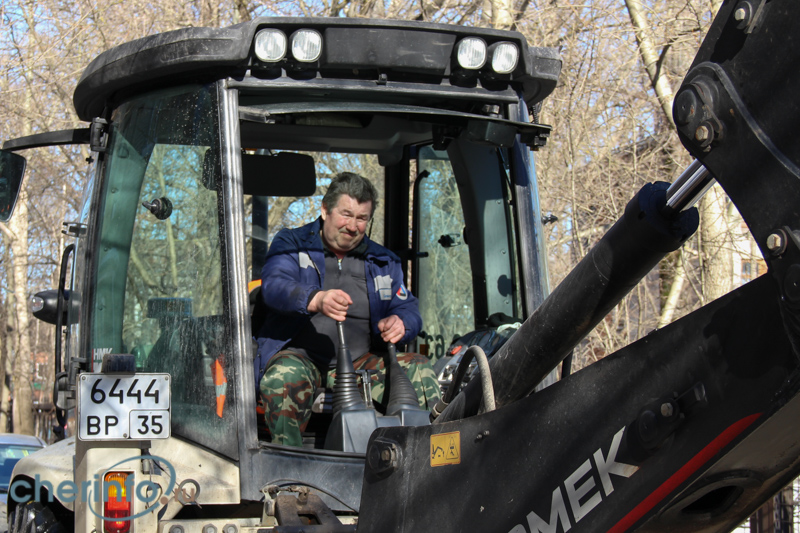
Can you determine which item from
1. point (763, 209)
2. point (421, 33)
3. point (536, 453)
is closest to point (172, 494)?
point (536, 453)

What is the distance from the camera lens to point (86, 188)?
4262 millimetres

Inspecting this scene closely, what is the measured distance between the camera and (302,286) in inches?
150

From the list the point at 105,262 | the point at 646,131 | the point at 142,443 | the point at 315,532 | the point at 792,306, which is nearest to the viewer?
the point at 792,306

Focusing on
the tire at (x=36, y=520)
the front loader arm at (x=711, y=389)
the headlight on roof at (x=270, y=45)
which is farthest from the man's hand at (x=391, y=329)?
the front loader arm at (x=711, y=389)

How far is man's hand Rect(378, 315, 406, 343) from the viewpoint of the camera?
3955mm

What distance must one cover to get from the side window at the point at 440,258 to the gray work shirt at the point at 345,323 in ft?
1.89

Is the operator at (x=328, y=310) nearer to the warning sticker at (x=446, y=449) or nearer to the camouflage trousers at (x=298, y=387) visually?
the camouflage trousers at (x=298, y=387)

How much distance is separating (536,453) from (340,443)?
1.57 m

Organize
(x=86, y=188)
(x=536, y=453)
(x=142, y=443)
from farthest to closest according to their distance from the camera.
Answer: (x=86, y=188)
(x=142, y=443)
(x=536, y=453)

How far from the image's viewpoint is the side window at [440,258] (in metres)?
4.70

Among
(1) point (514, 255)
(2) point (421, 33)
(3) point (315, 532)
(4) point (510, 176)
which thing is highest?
(2) point (421, 33)

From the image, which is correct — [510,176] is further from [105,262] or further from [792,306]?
[792,306]

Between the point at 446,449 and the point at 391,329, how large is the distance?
170cm

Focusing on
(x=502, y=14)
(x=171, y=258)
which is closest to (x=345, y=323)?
(x=171, y=258)
